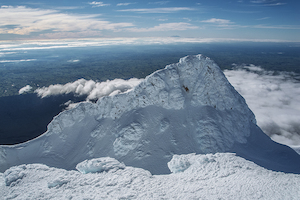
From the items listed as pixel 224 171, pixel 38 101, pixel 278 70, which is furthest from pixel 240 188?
pixel 278 70

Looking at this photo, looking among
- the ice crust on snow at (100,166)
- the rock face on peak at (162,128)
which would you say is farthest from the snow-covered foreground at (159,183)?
the rock face on peak at (162,128)

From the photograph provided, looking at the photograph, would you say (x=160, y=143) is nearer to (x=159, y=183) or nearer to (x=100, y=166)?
(x=159, y=183)

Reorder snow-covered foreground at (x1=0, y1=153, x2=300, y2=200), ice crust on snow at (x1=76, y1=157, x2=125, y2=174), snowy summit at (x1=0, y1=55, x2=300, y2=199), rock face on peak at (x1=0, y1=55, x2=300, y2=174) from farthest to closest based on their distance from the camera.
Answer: rock face on peak at (x1=0, y1=55, x2=300, y2=174) < ice crust on snow at (x1=76, y1=157, x2=125, y2=174) < snowy summit at (x1=0, y1=55, x2=300, y2=199) < snow-covered foreground at (x1=0, y1=153, x2=300, y2=200)

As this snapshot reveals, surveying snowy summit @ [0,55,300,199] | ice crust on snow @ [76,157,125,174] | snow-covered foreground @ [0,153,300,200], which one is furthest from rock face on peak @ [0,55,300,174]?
snow-covered foreground @ [0,153,300,200]

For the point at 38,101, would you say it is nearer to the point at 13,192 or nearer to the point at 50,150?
the point at 50,150

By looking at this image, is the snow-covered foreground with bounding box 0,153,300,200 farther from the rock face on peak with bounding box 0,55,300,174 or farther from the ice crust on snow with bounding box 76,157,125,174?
the rock face on peak with bounding box 0,55,300,174

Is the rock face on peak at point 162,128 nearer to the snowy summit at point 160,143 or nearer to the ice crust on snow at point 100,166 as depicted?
the snowy summit at point 160,143
